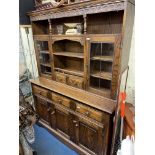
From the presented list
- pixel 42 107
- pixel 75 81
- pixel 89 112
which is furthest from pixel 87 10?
pixel 42 107

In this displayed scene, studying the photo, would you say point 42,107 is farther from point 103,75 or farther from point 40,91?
point 103,75

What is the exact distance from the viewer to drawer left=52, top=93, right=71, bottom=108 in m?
1.88

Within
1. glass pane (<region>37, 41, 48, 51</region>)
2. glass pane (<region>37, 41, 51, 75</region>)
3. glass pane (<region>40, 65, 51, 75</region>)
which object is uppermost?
glass pane (<region>37, 41, 48, 51</region>)

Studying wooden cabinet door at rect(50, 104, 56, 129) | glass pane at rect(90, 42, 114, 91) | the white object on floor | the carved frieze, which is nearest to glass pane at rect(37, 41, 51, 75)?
the carved frieze

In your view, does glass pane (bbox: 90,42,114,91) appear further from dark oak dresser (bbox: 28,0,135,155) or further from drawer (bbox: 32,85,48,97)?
drawer (bbox: 32,85,48,97)

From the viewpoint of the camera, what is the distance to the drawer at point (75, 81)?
6.10 feet

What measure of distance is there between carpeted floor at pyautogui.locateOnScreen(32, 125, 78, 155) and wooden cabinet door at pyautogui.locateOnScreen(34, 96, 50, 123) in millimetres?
248

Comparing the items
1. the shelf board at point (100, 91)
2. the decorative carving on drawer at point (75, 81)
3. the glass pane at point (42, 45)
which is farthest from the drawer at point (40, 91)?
the shelf board at point (100, 91)
